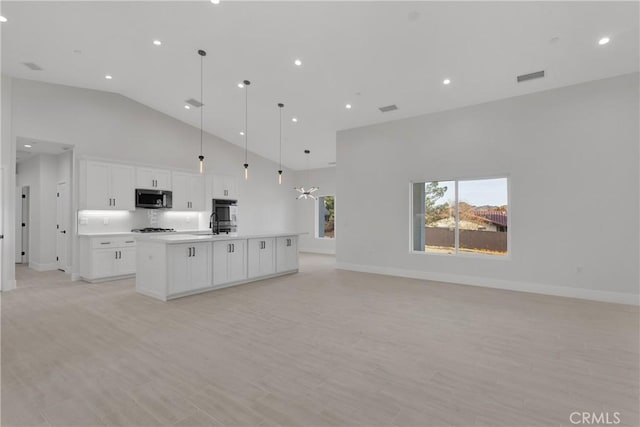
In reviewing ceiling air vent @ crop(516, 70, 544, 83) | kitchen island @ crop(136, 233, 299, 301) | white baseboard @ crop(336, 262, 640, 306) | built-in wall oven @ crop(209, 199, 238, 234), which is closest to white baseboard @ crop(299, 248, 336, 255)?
built-in wall oven @ crop(209, 199, 238, 234)

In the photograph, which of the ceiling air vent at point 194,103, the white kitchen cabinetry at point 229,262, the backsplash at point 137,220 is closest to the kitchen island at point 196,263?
the white kitchen cabinetry at point 229,262

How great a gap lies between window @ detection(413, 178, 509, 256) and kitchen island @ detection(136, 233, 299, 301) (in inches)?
133

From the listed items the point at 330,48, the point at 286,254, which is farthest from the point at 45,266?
the point at 330,48

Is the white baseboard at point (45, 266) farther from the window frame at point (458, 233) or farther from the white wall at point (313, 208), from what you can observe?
the window frame at point (458, 233)

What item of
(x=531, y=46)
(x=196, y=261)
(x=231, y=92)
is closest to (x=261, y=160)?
(x=231, y=92)

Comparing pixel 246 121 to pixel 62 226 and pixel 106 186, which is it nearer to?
pixel 106 186

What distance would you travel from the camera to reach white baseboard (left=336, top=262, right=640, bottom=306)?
183 inches

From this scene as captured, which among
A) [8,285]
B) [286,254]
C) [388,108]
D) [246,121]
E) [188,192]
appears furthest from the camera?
[188,192]

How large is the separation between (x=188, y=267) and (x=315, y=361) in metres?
3.09

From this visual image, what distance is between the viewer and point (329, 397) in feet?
7.15

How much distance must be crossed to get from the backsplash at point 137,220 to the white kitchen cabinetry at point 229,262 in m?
3.16

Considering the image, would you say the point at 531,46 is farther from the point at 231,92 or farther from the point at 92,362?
the point at 92,362

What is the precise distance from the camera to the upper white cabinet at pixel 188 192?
779 cm

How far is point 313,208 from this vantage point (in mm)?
11227
